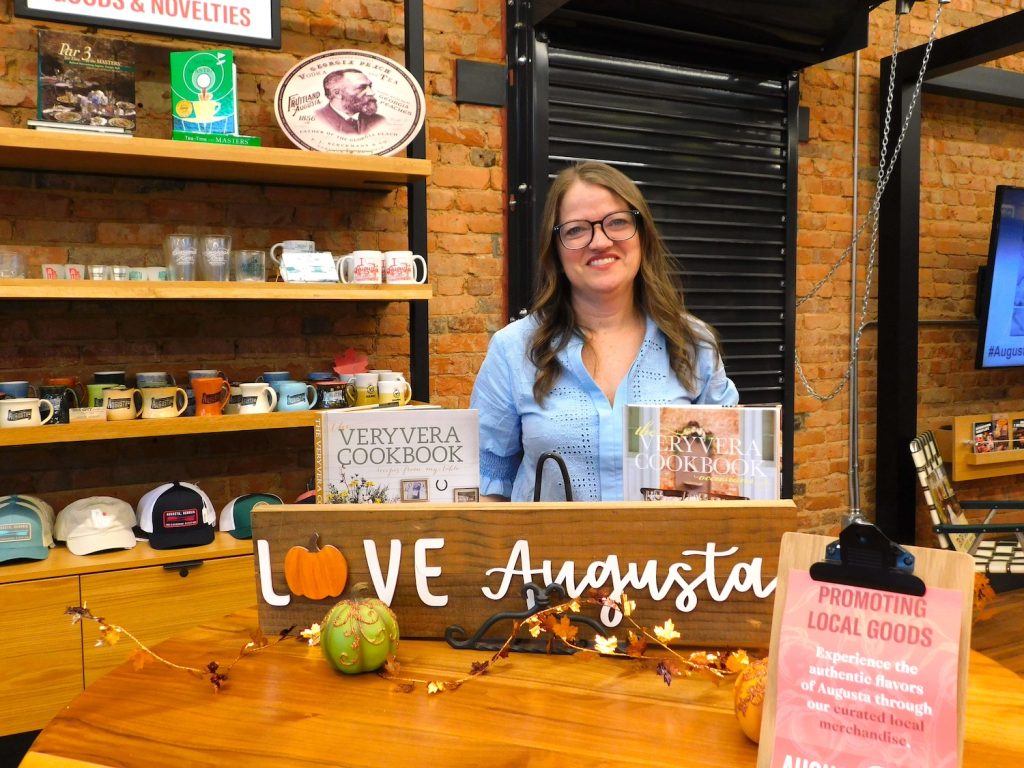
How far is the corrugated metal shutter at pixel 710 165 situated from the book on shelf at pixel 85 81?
4.66 ft

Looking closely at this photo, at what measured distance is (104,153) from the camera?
91.7 inches

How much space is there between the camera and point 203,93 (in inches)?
99.5

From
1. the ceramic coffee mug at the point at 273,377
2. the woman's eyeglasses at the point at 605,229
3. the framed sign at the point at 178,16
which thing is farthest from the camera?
the ceramic coffee mug at the point at 273,377

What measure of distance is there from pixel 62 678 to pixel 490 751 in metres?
1.88

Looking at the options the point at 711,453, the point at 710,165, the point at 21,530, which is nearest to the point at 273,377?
the point at 21,530

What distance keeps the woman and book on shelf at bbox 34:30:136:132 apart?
1.38 meters

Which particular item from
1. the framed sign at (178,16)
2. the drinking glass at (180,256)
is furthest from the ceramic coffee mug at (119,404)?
the framed sign at (178,16)

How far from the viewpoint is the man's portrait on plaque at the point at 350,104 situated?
8.66ft

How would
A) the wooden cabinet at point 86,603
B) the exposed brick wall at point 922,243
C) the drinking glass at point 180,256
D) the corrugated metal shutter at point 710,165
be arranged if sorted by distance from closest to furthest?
the wooden cabinet at point 86,603 < the drinking glass at point 180,256 < the corrugated metal shutter at point 710,165 < the exposed brick wall at point 922,243

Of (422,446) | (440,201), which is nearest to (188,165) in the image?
(440,201)

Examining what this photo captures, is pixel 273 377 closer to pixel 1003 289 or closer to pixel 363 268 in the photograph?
pixel 363 268

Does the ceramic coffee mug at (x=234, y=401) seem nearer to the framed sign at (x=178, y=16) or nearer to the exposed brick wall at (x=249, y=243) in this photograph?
the exposed brick wall at (x=249, y=243)

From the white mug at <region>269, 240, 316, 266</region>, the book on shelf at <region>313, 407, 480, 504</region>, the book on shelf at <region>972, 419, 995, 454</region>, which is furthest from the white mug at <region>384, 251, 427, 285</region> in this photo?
the book on shelf at <region>972, 419, 995, 454</region>

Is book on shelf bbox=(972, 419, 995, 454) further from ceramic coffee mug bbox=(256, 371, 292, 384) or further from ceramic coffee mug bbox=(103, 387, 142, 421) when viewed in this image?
ceramic coffee mug bbox=(103, 387, 142, 421)
